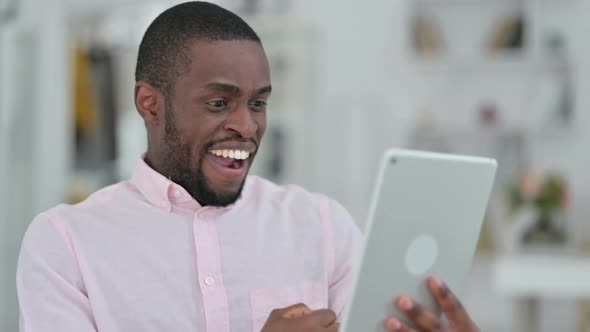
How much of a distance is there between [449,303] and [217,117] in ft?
1.17

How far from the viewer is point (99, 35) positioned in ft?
14.5

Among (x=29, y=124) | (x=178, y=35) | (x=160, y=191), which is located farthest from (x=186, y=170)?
(x=29, y=124)

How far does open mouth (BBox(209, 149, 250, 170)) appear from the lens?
114 centimetres

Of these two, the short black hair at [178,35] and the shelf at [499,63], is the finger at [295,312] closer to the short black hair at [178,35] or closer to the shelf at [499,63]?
the short black hair at [178,35]

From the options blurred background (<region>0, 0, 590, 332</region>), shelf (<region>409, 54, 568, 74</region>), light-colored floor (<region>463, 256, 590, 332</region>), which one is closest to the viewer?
blurred background (<region>0, 0, 590, 332</region>)

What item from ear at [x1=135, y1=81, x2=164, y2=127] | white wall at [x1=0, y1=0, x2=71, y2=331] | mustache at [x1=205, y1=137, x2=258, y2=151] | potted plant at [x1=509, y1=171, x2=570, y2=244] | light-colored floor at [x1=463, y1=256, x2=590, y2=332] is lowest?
light-colored floor at [x1=463, y1=256, x2=590, y2=332]

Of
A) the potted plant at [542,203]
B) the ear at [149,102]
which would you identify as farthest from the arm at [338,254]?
the potted plant at [542,203]

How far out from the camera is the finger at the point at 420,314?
1.03m

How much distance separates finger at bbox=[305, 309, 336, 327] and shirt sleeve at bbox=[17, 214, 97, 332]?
0.27 m

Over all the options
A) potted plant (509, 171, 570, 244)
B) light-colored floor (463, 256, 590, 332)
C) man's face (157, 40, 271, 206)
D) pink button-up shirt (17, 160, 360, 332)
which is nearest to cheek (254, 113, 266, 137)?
man's face (157, 40, 271, 206)

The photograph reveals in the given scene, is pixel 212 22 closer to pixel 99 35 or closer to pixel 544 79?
pixel 99 35

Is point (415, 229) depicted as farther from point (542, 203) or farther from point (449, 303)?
point (542, 203)

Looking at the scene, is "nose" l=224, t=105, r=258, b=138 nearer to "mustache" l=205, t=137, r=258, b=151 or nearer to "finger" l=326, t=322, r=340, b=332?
"mustache" l=205, t=137, r=258, b=151

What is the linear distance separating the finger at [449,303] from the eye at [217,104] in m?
0.33
